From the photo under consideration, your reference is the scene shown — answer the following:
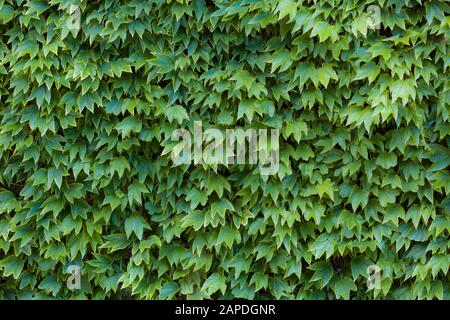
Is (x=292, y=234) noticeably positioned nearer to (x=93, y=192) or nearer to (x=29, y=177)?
(x=93, y=192)

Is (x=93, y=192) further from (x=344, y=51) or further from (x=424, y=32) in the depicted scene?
(x=424, y=32)

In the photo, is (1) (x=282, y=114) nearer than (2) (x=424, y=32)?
No

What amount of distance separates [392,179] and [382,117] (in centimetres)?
39

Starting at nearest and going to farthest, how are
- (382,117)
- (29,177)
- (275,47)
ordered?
(382,117) → (275,47) → (29,177)

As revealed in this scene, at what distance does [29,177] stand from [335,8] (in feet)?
6.49

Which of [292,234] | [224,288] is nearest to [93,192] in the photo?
[224,288]

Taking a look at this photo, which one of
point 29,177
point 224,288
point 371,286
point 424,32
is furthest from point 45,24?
point 371,286

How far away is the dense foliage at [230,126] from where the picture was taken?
10.1 ft

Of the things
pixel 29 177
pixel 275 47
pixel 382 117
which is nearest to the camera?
pixel 382 117

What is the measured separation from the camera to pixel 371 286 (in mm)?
3250

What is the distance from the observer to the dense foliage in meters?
3.08

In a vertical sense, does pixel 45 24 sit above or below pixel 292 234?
above

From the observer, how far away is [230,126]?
10.6 feet

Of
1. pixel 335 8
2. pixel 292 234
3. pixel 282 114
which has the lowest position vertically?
pixel 292 234
